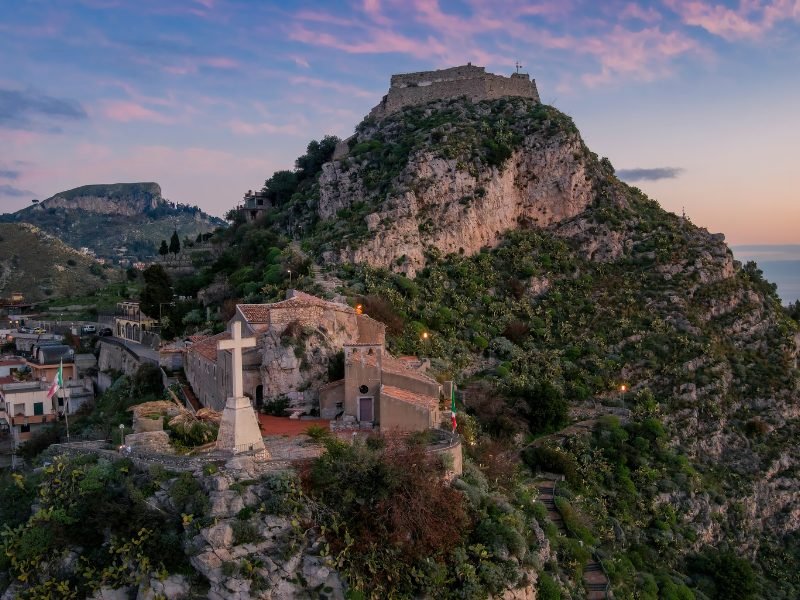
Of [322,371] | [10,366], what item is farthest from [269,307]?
[10,366]

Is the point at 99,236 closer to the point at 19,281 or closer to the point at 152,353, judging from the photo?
the point at 19,281

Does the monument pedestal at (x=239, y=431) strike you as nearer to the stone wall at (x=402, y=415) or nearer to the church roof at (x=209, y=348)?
the stone wall at (x=402, y=415)

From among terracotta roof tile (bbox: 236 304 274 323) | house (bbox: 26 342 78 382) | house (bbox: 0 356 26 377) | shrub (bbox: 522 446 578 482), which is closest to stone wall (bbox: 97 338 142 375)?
house (bbox: 26 342 78 382)

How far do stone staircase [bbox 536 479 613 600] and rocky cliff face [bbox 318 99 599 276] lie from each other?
19.6m

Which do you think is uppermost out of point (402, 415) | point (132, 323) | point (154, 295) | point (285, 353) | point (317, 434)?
point (154, 295)

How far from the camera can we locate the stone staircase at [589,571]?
22.5 metres

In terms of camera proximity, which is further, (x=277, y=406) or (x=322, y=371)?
(x=322, y=371)

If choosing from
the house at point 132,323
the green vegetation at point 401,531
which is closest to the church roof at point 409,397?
the green vegetation at point 401,531

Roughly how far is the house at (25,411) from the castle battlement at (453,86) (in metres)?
36.1

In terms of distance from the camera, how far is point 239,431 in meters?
17.3

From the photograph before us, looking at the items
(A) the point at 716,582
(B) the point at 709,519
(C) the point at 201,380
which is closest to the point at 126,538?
(C) the point at 201,380

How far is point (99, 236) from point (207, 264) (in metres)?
139

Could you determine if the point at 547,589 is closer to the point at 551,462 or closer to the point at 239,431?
the point at 239,431

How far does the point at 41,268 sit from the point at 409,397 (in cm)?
8584
